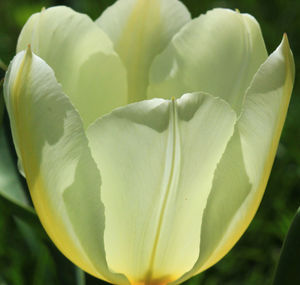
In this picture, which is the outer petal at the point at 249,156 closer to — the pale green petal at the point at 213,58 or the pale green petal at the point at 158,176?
the pale green petal at the point at 158,176

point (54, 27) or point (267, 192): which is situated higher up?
point (54, 27)

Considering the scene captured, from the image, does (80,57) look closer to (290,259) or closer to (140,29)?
(140,29)

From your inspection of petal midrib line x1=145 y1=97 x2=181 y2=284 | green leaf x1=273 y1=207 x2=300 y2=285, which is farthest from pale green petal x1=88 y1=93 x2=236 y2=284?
green leaf x1=273 y1=207 x2=300 y2=285

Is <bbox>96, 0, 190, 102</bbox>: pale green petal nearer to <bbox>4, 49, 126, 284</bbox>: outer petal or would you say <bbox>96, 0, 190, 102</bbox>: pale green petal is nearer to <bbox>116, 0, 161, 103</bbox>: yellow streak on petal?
<bbox>116, 0, 161, 103</bbox>: yellow streak on petal

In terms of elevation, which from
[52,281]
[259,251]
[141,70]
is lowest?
[259,251]

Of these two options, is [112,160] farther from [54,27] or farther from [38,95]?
[54,27]

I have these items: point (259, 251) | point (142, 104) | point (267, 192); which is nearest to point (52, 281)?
point (259, 251)
